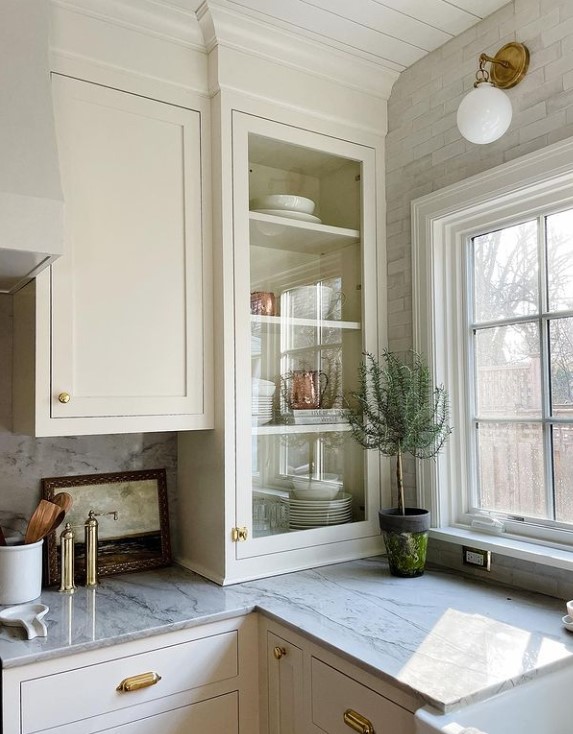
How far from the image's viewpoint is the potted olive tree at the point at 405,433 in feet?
6.33

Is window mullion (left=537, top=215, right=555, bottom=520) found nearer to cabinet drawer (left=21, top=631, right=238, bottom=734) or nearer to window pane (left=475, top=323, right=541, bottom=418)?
window pane (left=475, top=323, right=541, bottom=418)

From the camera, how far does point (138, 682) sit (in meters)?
1.53

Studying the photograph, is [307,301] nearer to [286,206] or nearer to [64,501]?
[286,206]

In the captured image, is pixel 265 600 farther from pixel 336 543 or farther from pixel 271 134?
pixel 271 134

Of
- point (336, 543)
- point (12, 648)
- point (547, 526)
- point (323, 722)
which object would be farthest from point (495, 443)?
point (12, 648)

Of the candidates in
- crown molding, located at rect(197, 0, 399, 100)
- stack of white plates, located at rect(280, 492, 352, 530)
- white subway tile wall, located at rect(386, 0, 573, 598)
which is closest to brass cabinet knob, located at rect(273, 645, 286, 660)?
stack of white plates, located at rect(280, 492, 352, 530)

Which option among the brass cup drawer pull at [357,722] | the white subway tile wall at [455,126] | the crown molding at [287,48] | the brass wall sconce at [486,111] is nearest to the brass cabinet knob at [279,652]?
the brass cup drawer pull at [357,722]

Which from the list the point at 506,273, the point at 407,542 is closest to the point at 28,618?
the point at 407,542

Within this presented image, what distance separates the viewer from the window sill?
1694 millimetres

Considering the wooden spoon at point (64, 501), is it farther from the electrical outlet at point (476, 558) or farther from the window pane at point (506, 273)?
the window pane at point (506, 273)

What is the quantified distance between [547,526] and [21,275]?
1.61 metres

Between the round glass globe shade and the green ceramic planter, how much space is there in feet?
3.62

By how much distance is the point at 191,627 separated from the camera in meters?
1.61

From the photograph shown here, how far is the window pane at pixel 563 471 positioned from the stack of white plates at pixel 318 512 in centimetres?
67
